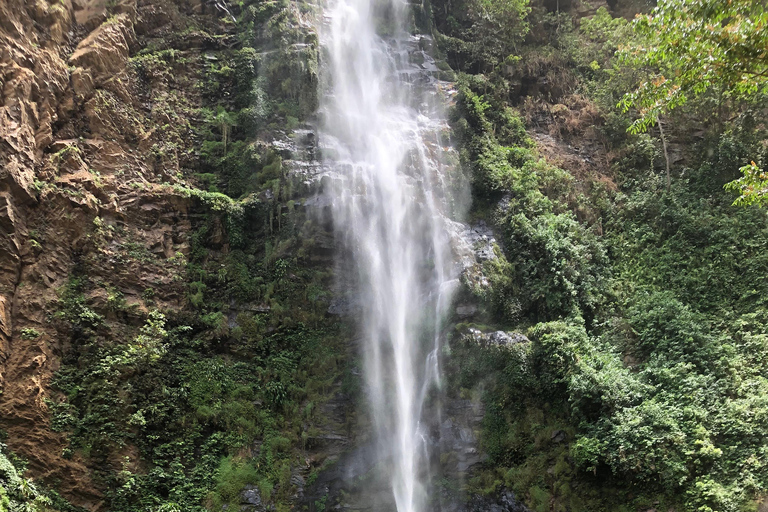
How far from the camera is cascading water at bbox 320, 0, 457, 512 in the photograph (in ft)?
43.7

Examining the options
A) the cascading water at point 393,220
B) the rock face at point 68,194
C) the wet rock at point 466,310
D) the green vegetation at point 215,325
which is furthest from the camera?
the wet rock at point 466,310

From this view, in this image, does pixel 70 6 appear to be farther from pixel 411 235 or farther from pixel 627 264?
pixel 627 264

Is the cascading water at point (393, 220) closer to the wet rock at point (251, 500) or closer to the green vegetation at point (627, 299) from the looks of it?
the green vegetation at point (627, 299)

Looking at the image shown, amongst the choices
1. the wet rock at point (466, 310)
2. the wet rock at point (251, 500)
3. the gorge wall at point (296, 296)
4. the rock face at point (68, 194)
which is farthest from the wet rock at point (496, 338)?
the rock face at point (68, 194)

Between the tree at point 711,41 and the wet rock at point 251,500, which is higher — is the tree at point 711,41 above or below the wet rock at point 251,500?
above

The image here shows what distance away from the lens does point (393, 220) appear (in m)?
15.8

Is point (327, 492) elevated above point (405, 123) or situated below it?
below

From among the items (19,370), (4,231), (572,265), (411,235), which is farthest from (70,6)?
(572,265)

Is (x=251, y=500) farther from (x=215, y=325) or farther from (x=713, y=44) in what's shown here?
(x=713, y=44)

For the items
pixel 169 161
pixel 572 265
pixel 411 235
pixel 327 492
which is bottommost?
pixel 327 492

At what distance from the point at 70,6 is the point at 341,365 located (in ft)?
44.6

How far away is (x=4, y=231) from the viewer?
10766mm

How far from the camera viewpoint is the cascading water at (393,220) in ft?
43.7

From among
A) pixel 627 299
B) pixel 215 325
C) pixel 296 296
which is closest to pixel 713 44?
pixel 627 299
